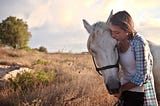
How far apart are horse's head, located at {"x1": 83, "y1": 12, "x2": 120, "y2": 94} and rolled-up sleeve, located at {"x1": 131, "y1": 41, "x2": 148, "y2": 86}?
0.75 feet

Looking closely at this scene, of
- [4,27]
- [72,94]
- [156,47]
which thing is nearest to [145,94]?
[156,47]

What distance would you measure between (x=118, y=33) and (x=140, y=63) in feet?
1.30

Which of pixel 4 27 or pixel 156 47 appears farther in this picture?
pixel 4 27

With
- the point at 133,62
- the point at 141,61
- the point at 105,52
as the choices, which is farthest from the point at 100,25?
the point at 141,61

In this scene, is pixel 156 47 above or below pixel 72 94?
above

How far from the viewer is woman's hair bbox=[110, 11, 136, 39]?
3535 millimetres

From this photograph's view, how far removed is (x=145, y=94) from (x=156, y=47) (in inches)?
40.2

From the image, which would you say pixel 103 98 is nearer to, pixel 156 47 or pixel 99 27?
pixel 156 47

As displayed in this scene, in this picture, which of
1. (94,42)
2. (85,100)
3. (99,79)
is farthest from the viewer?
(99,79)

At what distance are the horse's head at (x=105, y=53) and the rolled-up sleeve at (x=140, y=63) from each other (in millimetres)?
230

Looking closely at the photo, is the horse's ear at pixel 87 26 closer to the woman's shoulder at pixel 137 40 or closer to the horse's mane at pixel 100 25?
the horse's mane at pixel 100 25

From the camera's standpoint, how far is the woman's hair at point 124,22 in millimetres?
3535

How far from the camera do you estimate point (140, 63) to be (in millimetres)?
3457

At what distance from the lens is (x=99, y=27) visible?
12.7 feet
